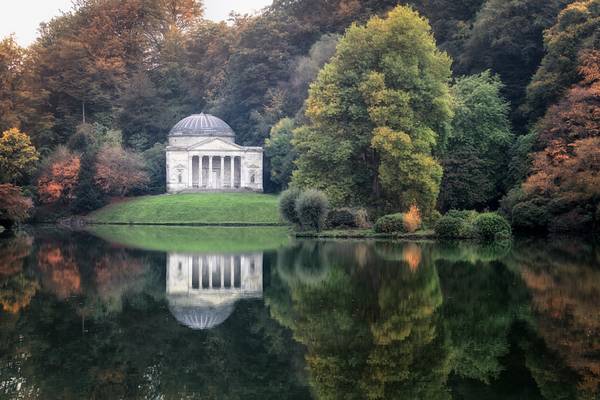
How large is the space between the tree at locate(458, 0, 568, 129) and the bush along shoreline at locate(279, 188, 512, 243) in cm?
1857

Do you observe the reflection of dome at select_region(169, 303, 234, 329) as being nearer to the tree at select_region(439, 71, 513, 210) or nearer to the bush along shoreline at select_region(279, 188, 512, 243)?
the bush along shoreline at select_region(279, 188, 512, 243)

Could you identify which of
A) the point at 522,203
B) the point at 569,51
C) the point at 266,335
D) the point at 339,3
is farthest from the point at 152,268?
the point at 339,3

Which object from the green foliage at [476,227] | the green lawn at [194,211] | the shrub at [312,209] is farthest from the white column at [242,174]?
the green foliage at [476,227]

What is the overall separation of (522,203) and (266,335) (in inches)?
1298

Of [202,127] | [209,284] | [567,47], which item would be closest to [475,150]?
[567,47]

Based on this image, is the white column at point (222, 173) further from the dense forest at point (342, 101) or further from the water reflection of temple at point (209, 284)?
the water reflection of temple at point (209, 284)

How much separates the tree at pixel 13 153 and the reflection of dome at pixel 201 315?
4204 cm

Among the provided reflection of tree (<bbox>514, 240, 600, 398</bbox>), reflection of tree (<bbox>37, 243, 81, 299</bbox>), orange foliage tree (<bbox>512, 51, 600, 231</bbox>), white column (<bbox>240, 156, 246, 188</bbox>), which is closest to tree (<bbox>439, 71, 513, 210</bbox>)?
orange foliage tree (<bbox>512, 51, 600, 231</bbox>)

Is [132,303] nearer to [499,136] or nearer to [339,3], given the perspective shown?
[499,136]

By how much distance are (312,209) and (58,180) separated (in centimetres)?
3213

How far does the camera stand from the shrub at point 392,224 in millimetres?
42656

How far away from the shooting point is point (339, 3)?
278ft

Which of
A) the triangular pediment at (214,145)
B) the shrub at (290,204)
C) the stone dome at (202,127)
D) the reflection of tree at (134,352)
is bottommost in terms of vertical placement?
the reflection of tree at (134,352)

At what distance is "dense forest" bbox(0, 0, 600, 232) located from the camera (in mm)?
45375
